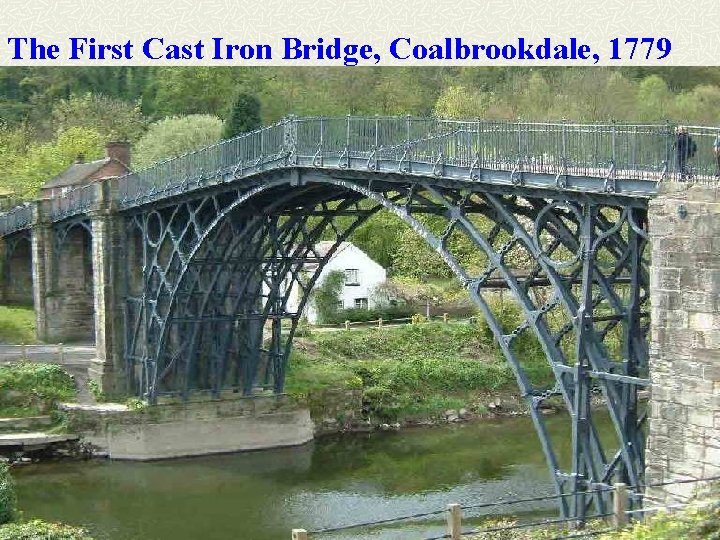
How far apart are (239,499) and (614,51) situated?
44.3m

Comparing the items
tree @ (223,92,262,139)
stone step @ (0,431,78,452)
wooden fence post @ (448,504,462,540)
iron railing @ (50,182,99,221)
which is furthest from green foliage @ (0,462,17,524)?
tree @ (223,92,262,139)

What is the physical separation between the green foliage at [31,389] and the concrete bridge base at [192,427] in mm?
911

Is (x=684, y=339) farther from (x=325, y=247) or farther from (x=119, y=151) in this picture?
(x=119, y=151)

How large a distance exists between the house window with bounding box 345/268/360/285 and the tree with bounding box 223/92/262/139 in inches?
321

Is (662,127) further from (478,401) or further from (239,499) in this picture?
(478,401)

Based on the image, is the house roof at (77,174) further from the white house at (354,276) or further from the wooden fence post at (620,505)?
the wooden fence post at (620,505)

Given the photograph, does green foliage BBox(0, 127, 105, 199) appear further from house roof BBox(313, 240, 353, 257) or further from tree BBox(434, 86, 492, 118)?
tree BBox(434, 86, 492, 118)

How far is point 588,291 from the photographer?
2253 centimetres

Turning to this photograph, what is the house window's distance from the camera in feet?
202

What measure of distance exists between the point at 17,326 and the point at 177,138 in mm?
22746

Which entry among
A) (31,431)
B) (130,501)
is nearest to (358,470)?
(130,501)

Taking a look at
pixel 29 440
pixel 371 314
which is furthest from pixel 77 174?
pixel 29 440

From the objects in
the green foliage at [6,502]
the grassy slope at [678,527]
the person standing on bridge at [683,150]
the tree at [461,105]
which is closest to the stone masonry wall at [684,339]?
the person standing on bridge at [683,150]

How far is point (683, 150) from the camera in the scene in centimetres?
2075
